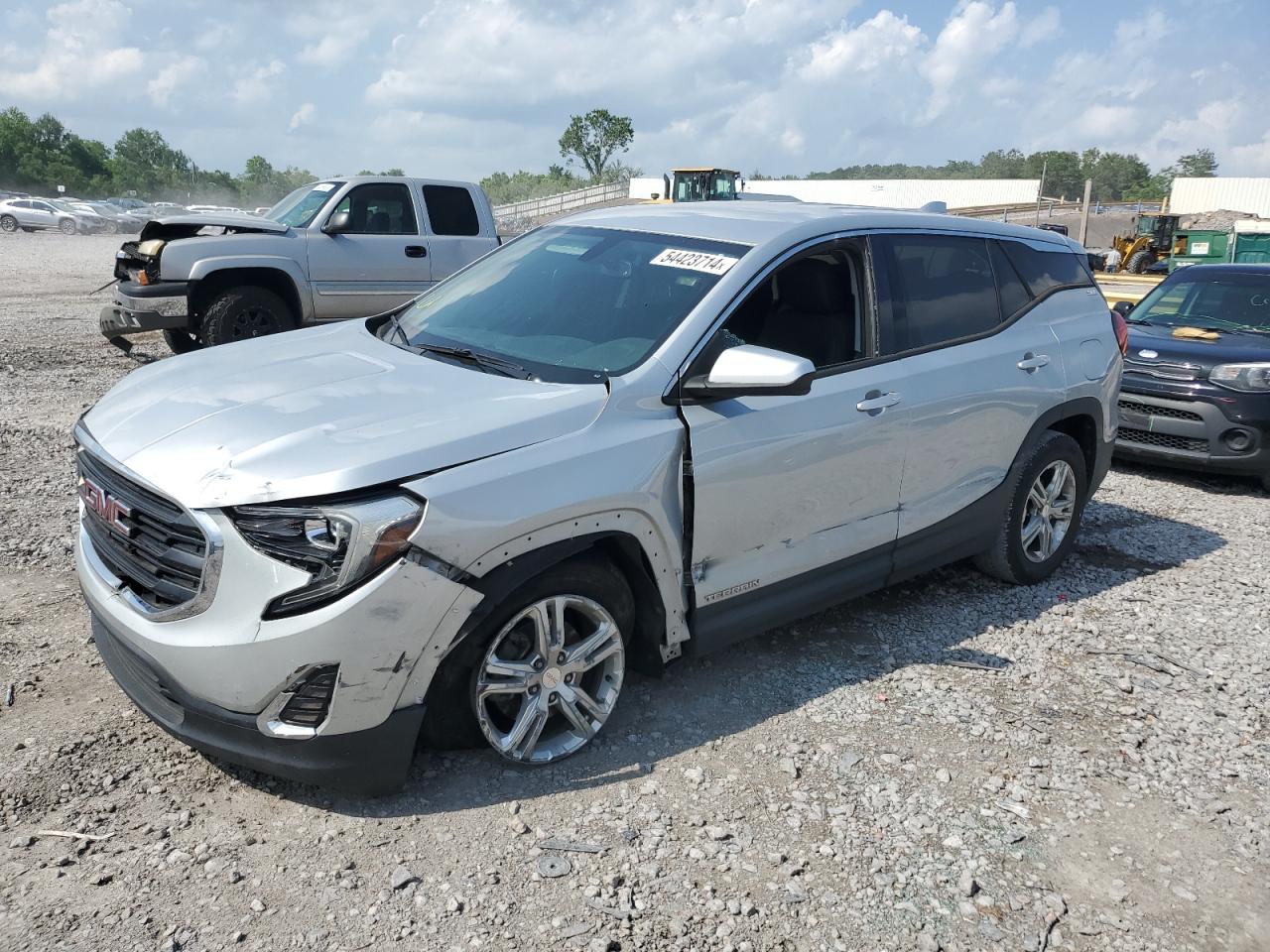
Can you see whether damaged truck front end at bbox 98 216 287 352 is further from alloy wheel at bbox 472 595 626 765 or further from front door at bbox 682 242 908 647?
alloy wheel at bbox 472 595 626 765

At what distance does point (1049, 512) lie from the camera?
526cm

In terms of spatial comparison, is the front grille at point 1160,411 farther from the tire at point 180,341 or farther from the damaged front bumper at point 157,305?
the tire at point 180,341

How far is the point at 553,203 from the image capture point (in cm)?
5959

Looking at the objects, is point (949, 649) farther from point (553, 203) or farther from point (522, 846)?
point (553, 203)

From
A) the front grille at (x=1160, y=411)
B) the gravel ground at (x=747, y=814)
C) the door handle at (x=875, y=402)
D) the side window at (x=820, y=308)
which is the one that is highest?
the side window at (x=820, y=308)

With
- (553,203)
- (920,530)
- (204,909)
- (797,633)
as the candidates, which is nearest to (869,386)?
(920,530)

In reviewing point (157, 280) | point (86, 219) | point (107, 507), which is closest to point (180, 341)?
point (157, 280)

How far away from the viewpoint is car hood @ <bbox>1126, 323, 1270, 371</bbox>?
24.0 feet

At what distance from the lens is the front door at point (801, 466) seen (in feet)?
11.7

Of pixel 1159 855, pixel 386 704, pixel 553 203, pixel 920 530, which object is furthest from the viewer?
pixel 553 203

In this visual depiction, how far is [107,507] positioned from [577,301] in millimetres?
1791

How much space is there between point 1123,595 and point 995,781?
2192mm

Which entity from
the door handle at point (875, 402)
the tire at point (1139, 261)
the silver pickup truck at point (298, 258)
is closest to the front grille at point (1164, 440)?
the door handle at point (875, 402)

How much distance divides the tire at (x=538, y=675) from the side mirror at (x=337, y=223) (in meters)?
7.80
